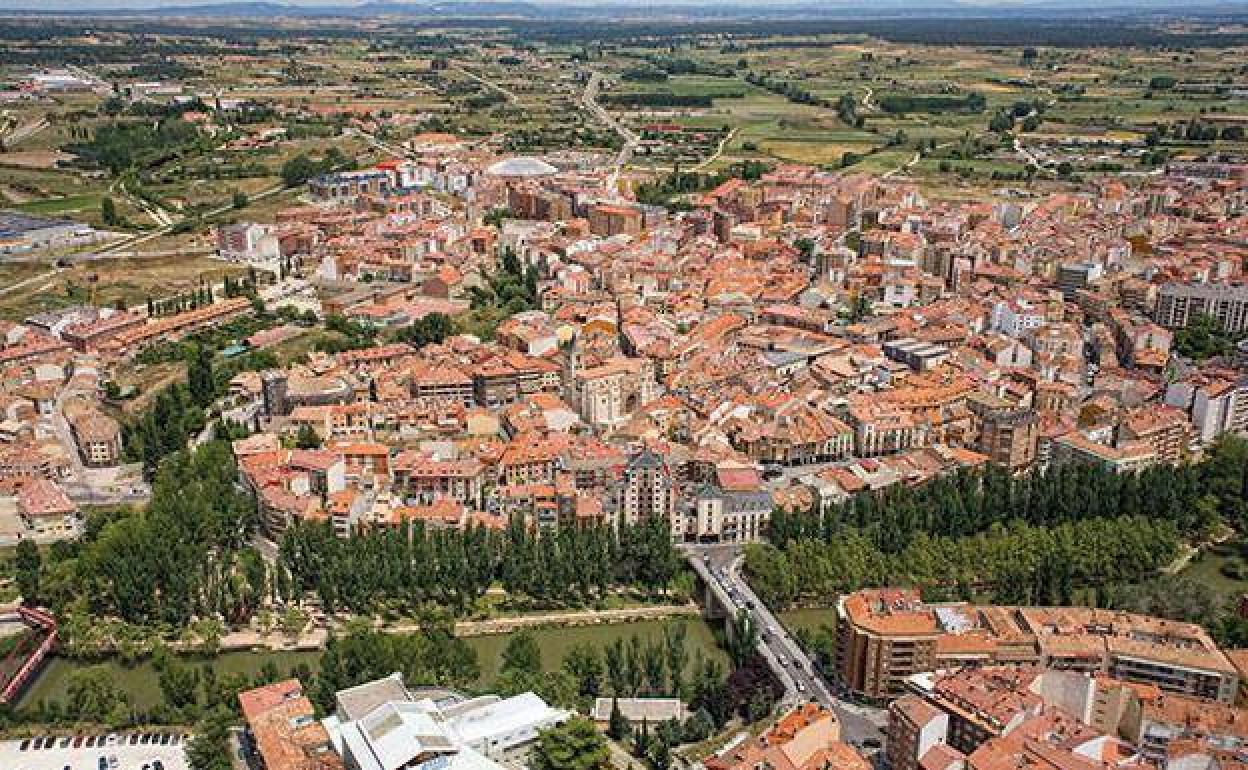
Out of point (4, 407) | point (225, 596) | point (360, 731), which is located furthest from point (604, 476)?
point (4, 407)

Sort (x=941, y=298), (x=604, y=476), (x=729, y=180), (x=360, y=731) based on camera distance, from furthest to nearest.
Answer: (x=729, y=180) < (x=941, y=298) < (x=604, y=476) < (x=360, y=731)

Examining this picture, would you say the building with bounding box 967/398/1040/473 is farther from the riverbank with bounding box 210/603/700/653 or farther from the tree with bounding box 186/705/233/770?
the tree with bounding box 186/705/233/770

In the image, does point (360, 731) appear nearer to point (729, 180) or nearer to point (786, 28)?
point (729, 180)

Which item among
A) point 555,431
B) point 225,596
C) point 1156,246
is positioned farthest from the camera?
point 1156,246

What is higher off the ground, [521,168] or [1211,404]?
[521,168]

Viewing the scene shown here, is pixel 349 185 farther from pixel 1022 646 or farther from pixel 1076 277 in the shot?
pixel 1022 646

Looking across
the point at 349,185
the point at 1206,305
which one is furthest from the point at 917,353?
the point at 349,185

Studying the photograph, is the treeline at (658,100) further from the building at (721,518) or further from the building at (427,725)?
the building at (427,725)
